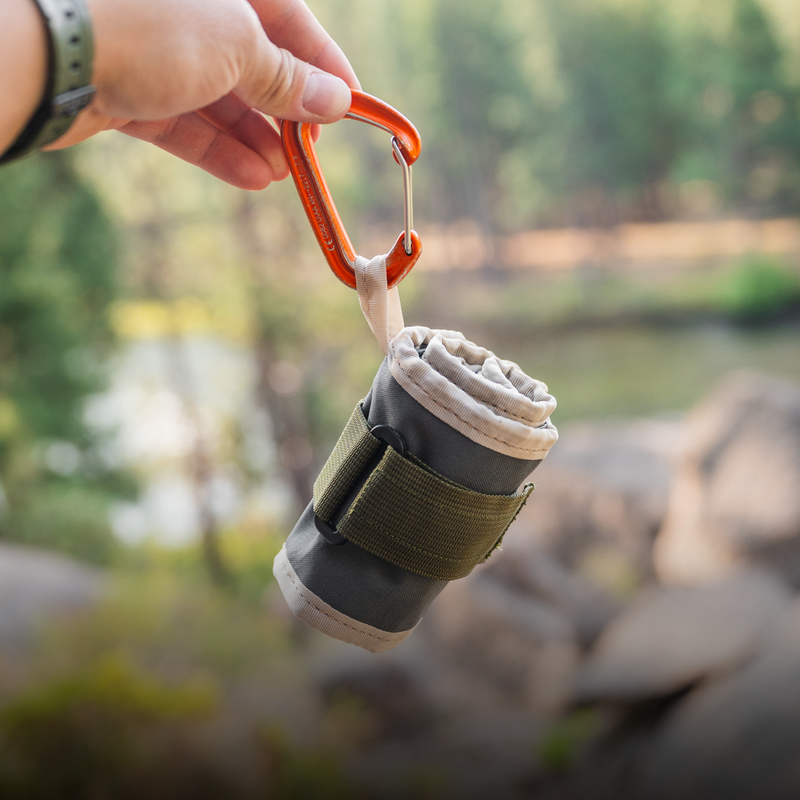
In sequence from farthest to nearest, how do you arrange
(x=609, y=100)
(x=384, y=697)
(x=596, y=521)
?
(x=609, y=100) → (x=596, y=521) → (x=384, y=697)

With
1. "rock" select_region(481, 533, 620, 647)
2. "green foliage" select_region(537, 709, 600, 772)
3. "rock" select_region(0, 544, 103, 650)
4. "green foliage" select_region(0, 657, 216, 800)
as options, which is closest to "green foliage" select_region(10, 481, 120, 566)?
"rock" select_region(0, 544, 103, 650)

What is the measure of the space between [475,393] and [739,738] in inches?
105

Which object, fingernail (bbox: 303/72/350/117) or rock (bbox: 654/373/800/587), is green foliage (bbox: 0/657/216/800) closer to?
fingernail (bbox: 303/72/350/117)

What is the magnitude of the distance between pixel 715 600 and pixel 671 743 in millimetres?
1208

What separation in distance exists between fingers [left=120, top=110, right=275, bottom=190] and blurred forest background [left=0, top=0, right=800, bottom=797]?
2.87 meters

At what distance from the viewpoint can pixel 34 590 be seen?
4.45 meters

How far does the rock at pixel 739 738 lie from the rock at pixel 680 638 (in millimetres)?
198

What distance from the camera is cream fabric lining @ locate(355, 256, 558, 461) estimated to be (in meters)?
0.69

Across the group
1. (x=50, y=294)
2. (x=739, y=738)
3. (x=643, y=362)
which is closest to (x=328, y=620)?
(x=739, y=738)

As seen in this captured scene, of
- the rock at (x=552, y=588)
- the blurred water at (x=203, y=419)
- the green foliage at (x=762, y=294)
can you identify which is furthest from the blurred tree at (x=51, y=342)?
the green foliage at (x=762, y=294)

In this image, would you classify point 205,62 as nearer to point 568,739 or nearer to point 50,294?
point 568,739

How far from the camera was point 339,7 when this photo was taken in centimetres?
754

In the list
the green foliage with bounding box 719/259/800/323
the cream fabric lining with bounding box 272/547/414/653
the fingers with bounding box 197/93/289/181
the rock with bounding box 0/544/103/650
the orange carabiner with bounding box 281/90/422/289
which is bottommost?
the rock with bounding box 0/544/103/650

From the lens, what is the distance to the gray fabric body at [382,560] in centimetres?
71
